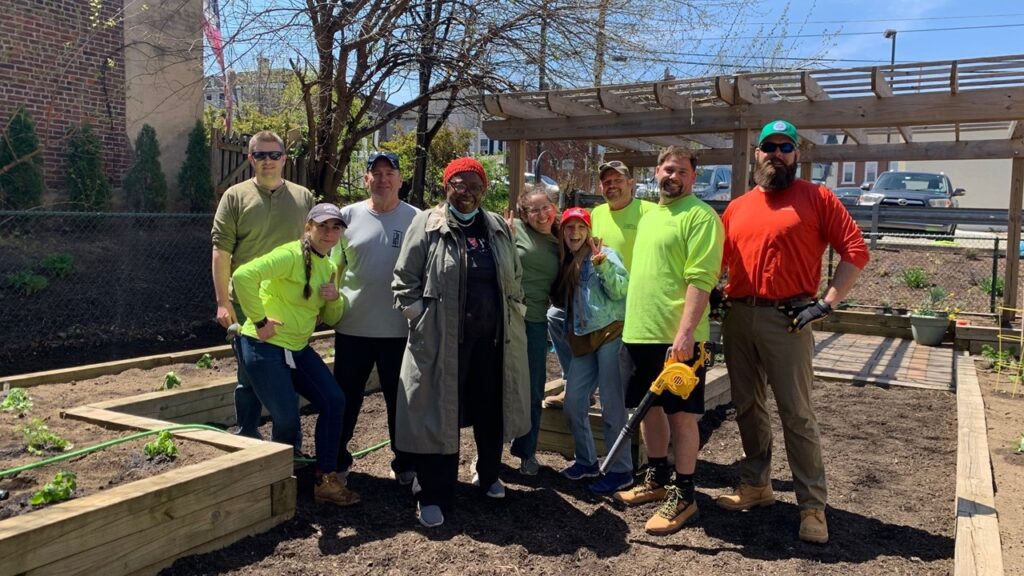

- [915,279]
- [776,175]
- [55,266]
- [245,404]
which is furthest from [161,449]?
[915,279]

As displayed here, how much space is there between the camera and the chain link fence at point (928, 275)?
1102 centimetres

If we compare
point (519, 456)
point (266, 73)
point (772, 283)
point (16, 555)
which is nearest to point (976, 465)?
point (772, 283)

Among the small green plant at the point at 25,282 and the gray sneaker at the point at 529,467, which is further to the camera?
the small green plant at the point at 25,282

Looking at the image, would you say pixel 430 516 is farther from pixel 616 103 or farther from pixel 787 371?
pixel 616 103

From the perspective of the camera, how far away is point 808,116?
7672mm

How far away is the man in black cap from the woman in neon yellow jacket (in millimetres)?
106

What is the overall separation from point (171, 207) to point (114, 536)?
9420mm

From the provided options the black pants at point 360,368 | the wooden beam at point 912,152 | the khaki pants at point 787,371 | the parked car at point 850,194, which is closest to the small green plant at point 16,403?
the black pants at point 360,368

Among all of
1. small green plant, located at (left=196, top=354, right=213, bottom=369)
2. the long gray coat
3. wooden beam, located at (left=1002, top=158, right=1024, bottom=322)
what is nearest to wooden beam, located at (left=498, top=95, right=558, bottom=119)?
small green plant, located at (left=196, top=354, right=213, bottom=369)

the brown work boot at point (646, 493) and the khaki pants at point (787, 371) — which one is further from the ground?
the khaki pants at point (787, 371)

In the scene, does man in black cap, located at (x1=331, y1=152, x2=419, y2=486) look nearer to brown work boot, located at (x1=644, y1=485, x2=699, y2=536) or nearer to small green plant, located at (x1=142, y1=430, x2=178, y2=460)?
small green plant, located at (x1=142, y1=430, x2=178, y2=460)

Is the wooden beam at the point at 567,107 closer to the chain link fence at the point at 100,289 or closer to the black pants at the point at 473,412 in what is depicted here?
the chain link fence at the point at 100,289

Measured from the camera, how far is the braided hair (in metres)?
3.68

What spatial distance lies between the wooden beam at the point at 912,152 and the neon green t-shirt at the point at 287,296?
→ 26.5 feet
